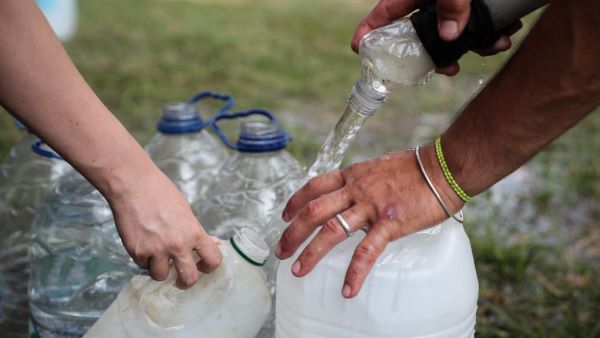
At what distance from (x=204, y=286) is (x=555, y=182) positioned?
2.35 meters

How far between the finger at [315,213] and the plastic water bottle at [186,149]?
2.31 feet

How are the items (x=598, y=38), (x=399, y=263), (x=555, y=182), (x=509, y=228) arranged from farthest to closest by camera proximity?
(x=555, y=182) → (x=509, y=228) → (x=399, y=263) → (x=598, y=38)

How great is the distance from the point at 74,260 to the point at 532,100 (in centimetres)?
110

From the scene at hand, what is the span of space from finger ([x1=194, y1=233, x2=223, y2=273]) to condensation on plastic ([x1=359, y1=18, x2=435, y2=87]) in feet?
1.41

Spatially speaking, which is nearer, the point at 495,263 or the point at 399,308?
the point at 399,308

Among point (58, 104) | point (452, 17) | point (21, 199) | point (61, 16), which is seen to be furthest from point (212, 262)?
point (61, 16)

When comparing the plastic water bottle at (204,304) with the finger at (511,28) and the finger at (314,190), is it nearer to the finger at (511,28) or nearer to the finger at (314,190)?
the finger at (314,190)

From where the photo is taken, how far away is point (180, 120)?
6.16 feet

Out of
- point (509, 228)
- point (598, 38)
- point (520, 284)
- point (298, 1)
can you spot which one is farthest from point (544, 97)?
point (298, 1)

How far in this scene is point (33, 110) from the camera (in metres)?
1.17

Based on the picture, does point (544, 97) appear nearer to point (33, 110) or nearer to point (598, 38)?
point (598, 38)

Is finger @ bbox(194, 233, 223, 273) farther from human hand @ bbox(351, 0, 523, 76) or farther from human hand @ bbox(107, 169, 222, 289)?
human hand @ bbox(351, 0, 523, 76)

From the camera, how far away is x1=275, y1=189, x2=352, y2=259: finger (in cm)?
119

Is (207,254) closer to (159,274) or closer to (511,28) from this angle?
(159,274)
